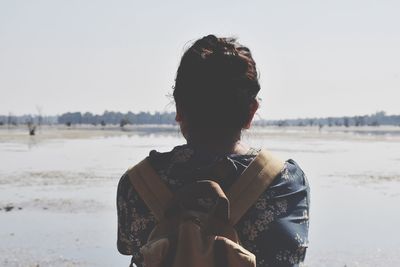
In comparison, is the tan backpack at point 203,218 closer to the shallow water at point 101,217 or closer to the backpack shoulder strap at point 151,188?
the backpack shoulder strap at point 151,188

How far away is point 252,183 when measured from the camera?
6.38 feet

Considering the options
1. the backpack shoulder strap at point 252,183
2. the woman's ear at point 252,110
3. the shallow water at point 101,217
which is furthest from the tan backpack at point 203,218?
the shallow water at point 101,217

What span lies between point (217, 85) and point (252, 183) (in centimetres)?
33

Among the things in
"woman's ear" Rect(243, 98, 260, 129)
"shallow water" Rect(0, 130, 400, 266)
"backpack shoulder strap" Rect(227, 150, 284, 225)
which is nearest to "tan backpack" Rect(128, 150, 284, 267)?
"backpack shoulder strap" Rect(227, 150, 284, 225)

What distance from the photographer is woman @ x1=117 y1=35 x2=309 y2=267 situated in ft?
6.42

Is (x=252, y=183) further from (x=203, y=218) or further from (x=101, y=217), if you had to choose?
(x=101, y=217)

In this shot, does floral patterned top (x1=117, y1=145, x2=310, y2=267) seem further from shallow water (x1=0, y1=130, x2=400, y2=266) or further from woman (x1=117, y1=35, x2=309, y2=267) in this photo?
shallow water (x1=0, y1=130, x2=400, y2=266)

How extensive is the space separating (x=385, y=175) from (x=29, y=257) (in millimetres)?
18087

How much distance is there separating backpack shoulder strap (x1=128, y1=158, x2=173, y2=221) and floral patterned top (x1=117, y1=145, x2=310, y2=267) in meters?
0.03

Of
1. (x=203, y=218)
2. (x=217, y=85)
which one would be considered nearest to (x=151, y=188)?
(x=203, y=218)

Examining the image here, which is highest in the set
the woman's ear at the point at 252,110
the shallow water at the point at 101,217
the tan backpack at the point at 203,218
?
the woman's ear at the point at 252,110

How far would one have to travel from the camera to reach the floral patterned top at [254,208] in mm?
1948

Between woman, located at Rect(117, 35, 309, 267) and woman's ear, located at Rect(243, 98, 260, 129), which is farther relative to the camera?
woman's ear, located at Rect(243, 98, 260, 129)

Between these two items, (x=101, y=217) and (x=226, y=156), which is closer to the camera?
(x=226, y=156)
